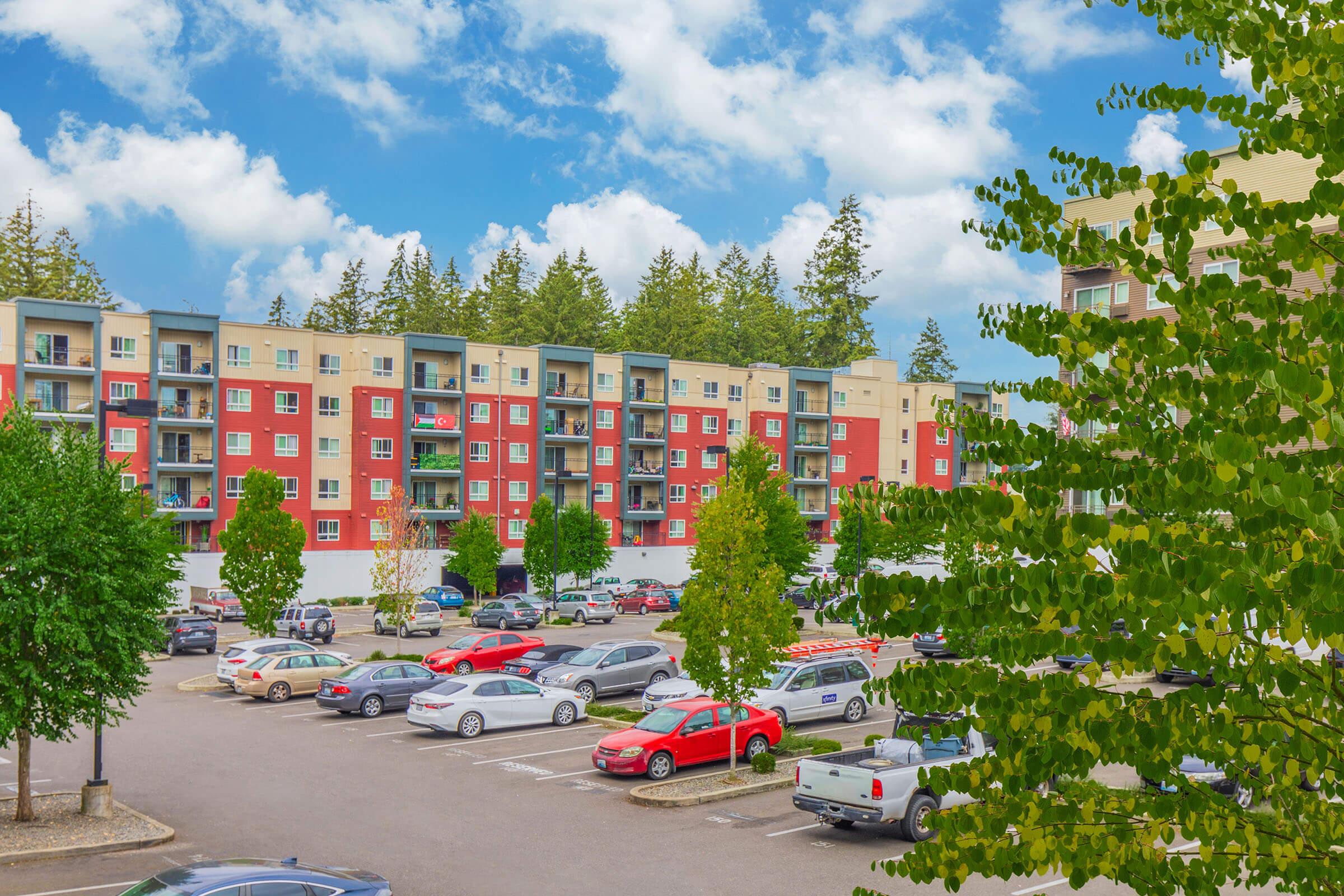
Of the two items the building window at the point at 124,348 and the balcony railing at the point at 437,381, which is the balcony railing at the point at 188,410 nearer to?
the building window at the point at 124,348

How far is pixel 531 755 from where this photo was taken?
83.4 feet

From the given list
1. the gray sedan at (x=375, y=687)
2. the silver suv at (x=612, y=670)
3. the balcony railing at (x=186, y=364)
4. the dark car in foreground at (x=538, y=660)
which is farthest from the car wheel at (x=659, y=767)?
the balcony railing at (x=186, y=364)

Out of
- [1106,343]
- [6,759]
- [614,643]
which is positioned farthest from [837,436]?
[1106,343]

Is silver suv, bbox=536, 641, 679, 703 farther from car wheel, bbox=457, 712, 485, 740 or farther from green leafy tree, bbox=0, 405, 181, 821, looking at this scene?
green leafy tree, bbox=0, 405, 181, 821

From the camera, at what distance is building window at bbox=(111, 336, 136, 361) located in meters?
61.2

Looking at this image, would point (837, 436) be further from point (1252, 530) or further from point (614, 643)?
point (1252, 530)

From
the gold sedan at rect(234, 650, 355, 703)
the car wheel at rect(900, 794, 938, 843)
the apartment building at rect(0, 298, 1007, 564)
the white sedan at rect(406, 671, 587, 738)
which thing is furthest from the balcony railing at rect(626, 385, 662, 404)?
the car wheel at rect(900, 794, 938, 843)

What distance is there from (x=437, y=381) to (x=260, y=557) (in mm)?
32652

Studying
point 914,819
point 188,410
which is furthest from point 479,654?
point 188,410

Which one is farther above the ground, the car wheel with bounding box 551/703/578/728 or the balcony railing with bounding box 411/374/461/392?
the balcony railing with bounding box 411/374/461/392

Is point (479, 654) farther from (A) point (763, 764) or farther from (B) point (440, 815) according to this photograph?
(B) point (440, 815)

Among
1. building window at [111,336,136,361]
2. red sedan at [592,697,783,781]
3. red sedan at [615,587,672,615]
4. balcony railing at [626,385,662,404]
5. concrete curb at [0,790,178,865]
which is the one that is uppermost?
building window at [111,336,136,361]

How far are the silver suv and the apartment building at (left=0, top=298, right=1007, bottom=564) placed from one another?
1489 centimetres

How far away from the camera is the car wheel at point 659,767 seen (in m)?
22.4
